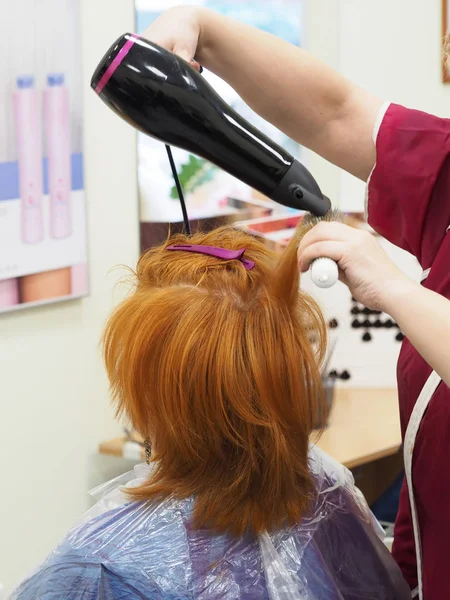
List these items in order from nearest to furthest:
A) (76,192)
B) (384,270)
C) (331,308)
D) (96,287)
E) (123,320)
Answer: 1. (384,270)
2. (123,320)
3. (76,192)
4. (96,287)
5. (331,308)

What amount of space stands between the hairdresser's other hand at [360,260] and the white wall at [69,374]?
128cm

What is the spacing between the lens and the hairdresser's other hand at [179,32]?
1.06 metres

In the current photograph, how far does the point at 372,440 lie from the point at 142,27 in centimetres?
135

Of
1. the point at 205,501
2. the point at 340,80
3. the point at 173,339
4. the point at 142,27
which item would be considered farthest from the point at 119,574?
the point at 142,27

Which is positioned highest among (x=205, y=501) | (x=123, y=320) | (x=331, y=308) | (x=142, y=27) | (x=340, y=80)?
(x=142, y=27)

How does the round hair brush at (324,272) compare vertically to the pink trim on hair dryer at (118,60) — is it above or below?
below

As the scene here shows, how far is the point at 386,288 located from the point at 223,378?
220mm

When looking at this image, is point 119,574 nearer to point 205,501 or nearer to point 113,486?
point 205,501

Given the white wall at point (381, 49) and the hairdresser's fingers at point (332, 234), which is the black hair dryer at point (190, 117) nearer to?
the hairdresser's fingers at point (332, 234)

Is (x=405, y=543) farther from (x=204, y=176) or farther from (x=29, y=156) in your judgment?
(x=204, y=176)

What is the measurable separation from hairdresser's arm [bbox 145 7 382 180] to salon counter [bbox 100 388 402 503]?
1.15m

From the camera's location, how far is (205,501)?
3.24ft

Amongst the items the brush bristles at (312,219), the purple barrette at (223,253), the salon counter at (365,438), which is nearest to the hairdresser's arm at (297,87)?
the brush bristles at (312,219)

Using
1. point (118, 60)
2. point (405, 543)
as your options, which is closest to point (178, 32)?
point (118, 60)
